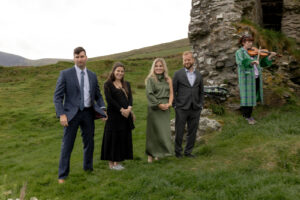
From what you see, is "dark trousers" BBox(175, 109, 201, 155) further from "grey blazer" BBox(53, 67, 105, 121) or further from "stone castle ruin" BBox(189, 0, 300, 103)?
"stone castle ruin" BBox(189, 0, 300, 103)

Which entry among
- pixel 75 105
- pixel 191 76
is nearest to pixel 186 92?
pixel 191 76

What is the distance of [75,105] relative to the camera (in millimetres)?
4586

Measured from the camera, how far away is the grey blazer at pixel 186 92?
552 centimetres

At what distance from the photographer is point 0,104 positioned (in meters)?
15.6

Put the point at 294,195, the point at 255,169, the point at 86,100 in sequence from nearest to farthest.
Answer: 1. the point at 294,195
2. the point at 255,169
3. the point at 86,100

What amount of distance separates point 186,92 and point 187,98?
135mm

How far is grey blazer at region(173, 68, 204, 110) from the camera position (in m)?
5.52

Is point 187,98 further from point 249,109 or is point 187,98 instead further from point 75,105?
point 249,109

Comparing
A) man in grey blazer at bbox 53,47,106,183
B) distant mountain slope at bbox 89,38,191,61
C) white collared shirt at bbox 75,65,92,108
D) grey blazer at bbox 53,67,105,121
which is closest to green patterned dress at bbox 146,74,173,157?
man in grey blazer at bbox 53,47,106,183

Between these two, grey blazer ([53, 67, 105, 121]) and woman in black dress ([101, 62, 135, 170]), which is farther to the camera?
woman in black dress ([101, 62, 135, 170])

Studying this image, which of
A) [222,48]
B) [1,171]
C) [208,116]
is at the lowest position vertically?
[1,171]

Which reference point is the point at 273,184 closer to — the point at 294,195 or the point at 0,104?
the point at 294,195

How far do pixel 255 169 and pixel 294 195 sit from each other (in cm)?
115

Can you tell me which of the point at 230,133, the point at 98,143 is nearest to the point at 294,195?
the point at 230,133
